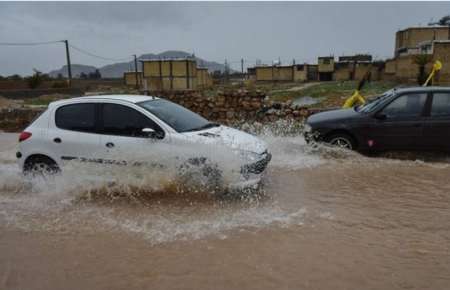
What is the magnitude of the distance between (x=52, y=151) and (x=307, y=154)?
512 cm

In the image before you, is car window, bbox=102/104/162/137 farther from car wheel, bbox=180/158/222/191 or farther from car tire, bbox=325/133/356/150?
car tire, bbox=325/133/356/150

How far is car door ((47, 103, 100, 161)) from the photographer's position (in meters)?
5.45

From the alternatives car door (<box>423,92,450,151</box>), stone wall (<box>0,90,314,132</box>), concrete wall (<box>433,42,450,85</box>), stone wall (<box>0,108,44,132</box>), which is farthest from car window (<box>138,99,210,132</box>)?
concrete wall (<box>433,42,450,85</box>)

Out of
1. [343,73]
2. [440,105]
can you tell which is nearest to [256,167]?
[440,105]

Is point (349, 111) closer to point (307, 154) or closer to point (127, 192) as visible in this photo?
point (307, 154)

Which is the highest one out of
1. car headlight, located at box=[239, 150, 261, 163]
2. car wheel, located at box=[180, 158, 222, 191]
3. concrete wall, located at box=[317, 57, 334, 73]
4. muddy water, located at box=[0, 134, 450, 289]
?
concrete wall, located at box=[317, 57, 334, 73]

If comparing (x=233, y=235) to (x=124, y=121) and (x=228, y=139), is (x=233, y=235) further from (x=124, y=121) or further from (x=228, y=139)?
(x=124, y=121)

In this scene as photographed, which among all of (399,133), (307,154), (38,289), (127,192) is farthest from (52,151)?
(399,133)

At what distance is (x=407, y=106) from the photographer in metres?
7.32

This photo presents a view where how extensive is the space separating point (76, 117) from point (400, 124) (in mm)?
6124

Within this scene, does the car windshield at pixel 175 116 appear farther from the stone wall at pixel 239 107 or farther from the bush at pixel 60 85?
the bush at pixel 60 85

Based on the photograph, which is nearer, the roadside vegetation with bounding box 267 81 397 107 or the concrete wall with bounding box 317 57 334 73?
the roadside vegetation with bounding box 267 81 397 107

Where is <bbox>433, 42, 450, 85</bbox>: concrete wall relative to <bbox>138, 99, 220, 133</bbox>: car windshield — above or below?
above

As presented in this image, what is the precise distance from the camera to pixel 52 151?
5.61 metres
